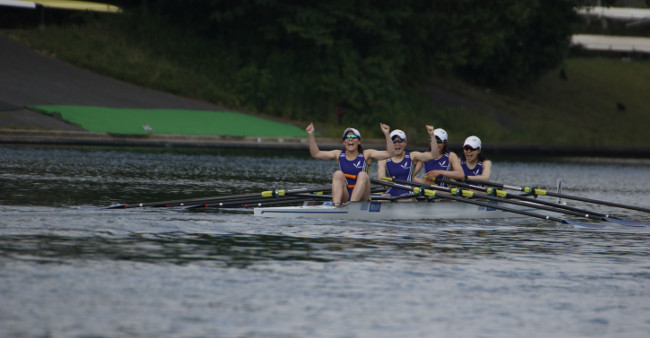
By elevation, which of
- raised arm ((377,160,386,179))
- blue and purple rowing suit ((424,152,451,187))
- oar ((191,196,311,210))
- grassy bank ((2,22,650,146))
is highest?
grassy bank ((2,22,650,146))

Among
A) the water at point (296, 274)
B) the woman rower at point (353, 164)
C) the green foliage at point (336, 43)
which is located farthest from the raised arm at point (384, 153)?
the green foliage at point (336, 43)

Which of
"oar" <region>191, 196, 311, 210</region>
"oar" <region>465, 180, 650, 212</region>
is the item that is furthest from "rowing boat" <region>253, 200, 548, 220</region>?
"oar" <region>465, 180, 650, 212</region>

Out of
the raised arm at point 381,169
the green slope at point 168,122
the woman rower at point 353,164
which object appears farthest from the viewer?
the green slope at point 168,122

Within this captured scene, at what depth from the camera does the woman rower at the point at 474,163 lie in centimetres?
1964

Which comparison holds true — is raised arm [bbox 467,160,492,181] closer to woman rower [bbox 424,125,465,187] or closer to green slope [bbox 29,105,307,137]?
woman rower [bbox 424,125,465,187]

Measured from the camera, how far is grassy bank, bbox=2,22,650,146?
4538cm

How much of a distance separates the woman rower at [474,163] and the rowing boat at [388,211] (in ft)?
4.53

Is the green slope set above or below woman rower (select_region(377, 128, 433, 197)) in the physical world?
above

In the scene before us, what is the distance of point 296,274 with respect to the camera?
1092 centimetres

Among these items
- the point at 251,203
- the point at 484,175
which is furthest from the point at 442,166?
the point at 251,203

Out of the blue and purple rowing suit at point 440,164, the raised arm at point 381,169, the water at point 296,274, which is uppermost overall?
the blue and purple rowing suit at point 440,164

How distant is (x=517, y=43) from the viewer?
58000 millimetres

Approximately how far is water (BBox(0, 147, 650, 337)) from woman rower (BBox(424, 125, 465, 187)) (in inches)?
66.4

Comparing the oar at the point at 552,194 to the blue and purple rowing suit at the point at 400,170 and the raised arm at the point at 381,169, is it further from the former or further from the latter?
the raised arm at the point at 381,169
